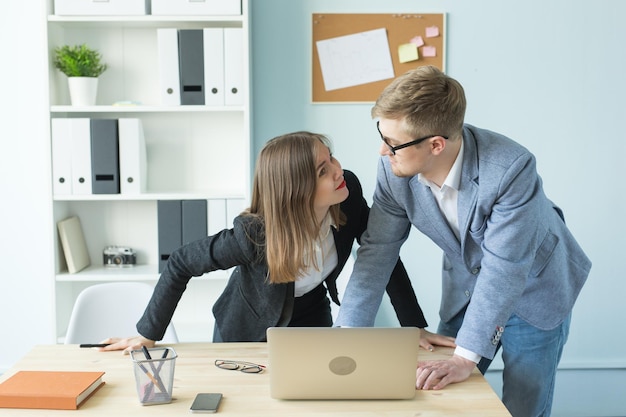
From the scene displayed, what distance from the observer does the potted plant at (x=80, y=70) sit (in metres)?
3.20

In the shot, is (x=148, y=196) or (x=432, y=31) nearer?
(x=148, y=196)

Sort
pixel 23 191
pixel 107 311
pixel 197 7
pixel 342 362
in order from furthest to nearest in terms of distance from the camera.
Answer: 1. pixel 23 191
2. pixel 197 7
3. pixel 107 311
4. pixel 342 362

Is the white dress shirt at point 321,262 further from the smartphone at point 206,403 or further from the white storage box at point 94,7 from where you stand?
the white storage box at point 94,7

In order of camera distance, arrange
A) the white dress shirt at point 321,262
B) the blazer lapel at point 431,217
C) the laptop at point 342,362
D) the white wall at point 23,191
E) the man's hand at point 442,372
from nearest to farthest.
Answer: the laptop at point 342,362 → the man's hand at point 442,372 → the blazer lapel at point 431,217 → the white dress shirt at point 321,262 → the white wall at point 23,191

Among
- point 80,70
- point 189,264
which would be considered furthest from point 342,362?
point 80,70

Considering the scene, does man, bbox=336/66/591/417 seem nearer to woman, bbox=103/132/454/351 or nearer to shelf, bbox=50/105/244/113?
woman, bbox=103/132/454/351

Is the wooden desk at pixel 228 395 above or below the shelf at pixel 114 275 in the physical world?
above

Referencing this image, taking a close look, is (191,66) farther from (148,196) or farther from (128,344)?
(128,344)

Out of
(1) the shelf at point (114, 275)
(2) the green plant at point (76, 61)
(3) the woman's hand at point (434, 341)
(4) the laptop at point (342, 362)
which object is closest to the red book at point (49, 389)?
(4) the laptop at point (342, 362)

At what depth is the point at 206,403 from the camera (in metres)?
1.55

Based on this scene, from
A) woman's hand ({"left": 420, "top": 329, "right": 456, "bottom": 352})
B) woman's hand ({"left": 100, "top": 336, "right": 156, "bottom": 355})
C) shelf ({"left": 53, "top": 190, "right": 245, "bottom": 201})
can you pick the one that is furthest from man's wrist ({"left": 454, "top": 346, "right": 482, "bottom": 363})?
shelf ({"left": 53, "top": 190, "right": 245, "bottom": 201})

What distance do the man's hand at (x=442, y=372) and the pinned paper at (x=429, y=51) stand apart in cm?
196

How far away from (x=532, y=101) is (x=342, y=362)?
2.30m

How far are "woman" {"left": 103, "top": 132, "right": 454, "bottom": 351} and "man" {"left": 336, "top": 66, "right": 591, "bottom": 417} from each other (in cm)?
14
